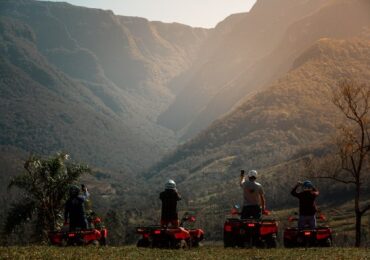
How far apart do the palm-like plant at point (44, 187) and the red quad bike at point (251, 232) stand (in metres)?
20.4

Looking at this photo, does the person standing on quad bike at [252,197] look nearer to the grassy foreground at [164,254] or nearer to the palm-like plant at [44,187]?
the grassy foreground at [164,254]

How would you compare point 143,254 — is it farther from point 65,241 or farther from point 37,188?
point 37,188

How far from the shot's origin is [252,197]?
25156 mm

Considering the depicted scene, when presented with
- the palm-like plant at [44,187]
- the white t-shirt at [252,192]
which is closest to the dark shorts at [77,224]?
the white t-shirt at [252,192]

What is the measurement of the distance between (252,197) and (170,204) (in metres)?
3.71

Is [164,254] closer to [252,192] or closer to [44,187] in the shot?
Result: [252,192]

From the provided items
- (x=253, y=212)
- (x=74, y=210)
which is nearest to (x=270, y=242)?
(x=253, y=212)

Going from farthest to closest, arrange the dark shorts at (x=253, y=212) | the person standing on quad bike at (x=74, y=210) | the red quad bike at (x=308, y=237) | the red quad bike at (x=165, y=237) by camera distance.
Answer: the dark shorts at (x=253, y=212) → the person standing on quad bike at (x=74, y=210) → the red quad bike at (x=308, y=237) → the red quad bike at (x=165, y=237)

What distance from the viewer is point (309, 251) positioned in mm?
21953

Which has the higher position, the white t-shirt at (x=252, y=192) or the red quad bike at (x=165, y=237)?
the white t-shirt at (x=252, y=192)

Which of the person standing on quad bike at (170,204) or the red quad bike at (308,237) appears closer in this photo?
the red quad bike at (308,237)

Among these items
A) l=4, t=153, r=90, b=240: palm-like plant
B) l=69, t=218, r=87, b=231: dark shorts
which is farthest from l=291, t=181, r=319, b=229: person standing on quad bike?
l=4, t=153, r=90, b=240: palm-like plant

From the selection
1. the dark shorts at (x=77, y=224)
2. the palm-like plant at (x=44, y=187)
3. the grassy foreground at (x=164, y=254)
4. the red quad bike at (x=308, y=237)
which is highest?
the palm-like plant at (x=44, y=187)

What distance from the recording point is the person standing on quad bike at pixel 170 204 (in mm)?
24766
